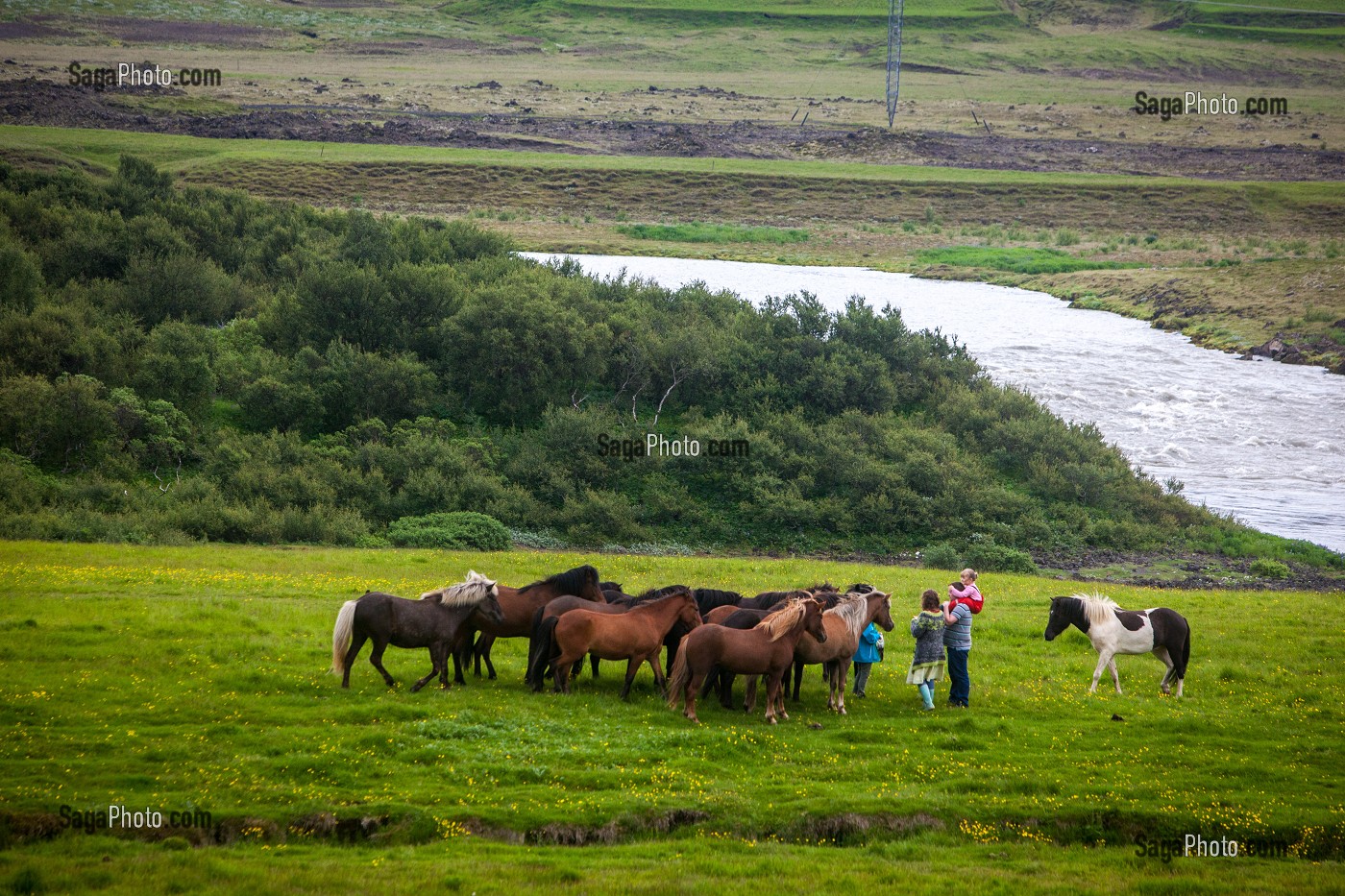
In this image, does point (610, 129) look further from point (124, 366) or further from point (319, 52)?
point (124, 366)

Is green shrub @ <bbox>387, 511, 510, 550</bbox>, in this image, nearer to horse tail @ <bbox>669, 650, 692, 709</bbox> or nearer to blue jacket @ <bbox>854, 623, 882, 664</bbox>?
horse tail @ <bbox>669, 650, 692, 709</bbox>

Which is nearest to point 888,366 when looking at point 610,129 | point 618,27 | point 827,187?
point 827,187

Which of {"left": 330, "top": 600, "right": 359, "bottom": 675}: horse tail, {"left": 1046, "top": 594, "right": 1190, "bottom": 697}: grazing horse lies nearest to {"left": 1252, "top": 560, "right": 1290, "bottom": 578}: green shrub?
{"left": 1046, "top": 594, "right": 1190, "bottom": 697}: grazing horse

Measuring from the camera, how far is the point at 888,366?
1865 inches

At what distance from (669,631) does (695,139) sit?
91746mm

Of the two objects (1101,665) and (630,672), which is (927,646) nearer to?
(1101,665)

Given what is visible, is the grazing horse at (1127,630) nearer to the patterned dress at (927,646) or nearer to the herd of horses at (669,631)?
the herd of horses at (669,631)

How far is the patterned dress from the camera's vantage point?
16234 mm

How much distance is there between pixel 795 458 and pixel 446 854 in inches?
1182

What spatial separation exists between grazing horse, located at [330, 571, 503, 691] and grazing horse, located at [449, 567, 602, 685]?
0.50 meters

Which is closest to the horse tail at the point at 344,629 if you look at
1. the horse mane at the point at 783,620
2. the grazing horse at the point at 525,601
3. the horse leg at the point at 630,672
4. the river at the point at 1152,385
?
the grazing horse at the point at 525,601

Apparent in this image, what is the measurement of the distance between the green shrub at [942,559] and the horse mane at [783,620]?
747 inches

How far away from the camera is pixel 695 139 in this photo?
10325cm

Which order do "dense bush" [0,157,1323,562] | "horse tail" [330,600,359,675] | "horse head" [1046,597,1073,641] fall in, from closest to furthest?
1. "horse tail" [330,600,359,675]
2. "horse head" [1046,597,1073,641]
3. "dense bush" [0,157,1323,562]
